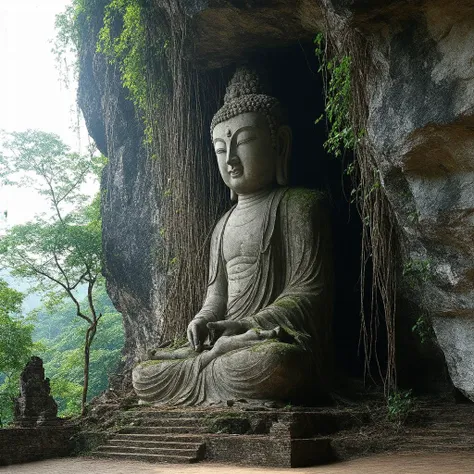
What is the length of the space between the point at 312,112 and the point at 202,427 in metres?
5.20

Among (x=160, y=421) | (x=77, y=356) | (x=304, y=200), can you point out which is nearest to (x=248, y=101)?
(x=304, y=200)

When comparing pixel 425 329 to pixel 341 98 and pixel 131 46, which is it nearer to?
pixel 341 98

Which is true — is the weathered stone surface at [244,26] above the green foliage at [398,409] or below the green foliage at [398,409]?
above

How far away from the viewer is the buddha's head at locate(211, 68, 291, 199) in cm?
831

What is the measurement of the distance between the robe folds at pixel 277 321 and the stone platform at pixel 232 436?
0.41 meters

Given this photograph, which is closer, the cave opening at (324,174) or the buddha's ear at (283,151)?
the buddha's ear at (283,151)

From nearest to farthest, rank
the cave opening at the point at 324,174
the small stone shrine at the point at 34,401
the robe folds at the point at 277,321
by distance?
the robe folds at the point at 277,321 < the small stone shrine at the point at 34,401 < the cave opening at the point at 324,174

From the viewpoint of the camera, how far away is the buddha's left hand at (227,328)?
23.6 ft

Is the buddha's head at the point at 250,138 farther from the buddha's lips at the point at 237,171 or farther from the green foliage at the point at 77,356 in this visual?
the green foliage at the point at 77,356

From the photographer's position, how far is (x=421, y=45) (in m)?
4.99

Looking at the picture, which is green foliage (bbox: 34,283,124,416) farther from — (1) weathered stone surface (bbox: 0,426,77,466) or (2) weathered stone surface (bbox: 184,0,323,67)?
(2) weathered stone surface (bbox: 184,0,323,67)

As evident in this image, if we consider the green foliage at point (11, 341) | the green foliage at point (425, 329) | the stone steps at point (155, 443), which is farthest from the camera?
the green foliage at point (11, 341)

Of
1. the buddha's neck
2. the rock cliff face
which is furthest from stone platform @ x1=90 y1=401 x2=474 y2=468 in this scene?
the buddha's neck

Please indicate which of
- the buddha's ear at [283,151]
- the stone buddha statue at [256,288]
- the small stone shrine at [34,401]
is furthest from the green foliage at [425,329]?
the small stone shrine at [34,401]
